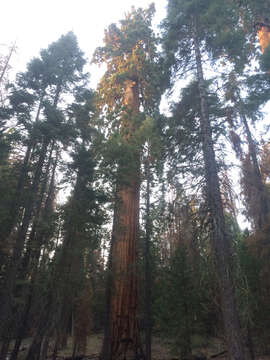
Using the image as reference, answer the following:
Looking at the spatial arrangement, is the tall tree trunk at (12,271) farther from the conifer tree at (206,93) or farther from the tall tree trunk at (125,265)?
the conifer tree at (206,93)

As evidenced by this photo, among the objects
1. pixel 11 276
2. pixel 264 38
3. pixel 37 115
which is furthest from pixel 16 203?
pixel 264 38

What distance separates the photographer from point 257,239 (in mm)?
10875

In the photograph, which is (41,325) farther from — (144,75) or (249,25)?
(249,25)

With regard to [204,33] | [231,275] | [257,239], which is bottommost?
[231,275]

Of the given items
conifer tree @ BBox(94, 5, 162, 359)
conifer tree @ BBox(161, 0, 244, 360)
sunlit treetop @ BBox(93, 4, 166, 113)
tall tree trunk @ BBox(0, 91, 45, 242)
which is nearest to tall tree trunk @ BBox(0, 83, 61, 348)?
tall tree trunk @ BBox(0, 91, 45, 242)

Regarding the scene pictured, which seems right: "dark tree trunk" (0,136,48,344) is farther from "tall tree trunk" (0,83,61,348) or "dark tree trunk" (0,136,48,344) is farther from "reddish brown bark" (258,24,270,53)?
"reddish brown bark" (258,24,270,53)

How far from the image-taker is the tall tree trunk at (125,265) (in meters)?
7.26

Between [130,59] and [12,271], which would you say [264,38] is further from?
[12,271]

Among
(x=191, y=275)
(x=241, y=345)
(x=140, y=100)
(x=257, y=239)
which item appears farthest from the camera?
(x=140, y=100)

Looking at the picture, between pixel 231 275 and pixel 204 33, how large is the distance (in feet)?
27.3

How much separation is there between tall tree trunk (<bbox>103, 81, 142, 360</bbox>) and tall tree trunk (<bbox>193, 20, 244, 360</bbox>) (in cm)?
303

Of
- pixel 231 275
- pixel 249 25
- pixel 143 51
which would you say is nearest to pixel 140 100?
pixel 143 51

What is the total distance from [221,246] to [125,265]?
378cm

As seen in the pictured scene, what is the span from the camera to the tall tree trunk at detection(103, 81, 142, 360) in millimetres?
7258
